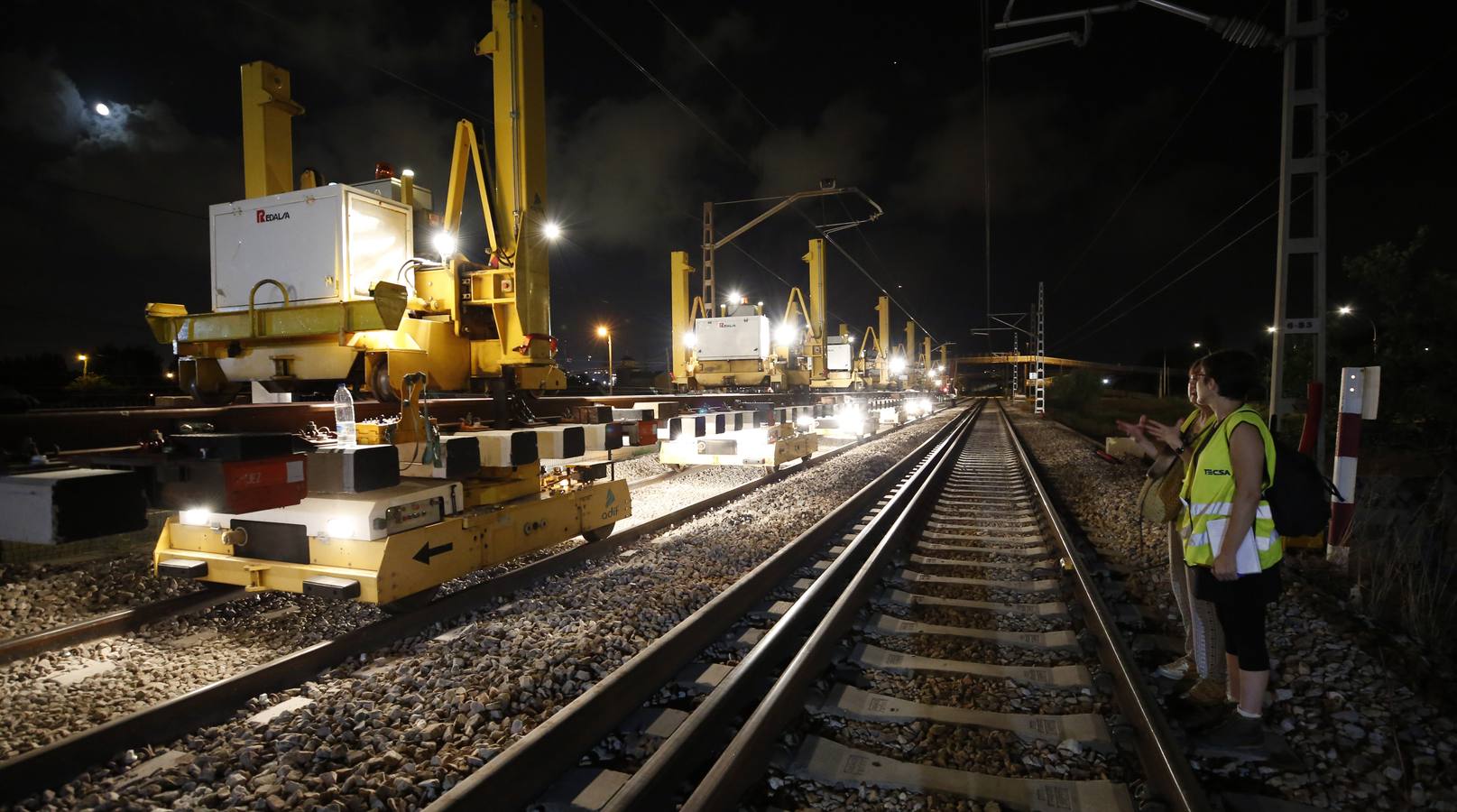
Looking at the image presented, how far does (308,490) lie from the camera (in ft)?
11.8

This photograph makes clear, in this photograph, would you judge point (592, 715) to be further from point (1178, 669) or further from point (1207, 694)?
point (1178, 669)

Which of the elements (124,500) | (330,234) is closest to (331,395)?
(330,234)

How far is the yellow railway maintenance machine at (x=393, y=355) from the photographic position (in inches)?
158

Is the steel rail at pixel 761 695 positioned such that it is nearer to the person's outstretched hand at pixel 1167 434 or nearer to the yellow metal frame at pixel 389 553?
the person's outstretched hand at pixel 1167 434

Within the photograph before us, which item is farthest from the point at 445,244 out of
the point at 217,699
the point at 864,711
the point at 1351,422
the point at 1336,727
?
the point at 1351,422

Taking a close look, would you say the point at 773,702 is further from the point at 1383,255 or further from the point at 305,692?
the point at 1383,255

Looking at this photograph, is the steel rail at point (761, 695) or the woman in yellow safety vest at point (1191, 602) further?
the woman in yellow safety vest at point (1191, 602)

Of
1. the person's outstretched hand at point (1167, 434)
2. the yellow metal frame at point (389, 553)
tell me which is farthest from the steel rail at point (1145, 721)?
the yellow metal frame at point (389, 553)

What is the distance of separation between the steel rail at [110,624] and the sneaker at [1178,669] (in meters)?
6.19

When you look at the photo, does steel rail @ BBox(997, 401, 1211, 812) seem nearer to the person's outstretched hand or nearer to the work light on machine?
the person's outstretched hand

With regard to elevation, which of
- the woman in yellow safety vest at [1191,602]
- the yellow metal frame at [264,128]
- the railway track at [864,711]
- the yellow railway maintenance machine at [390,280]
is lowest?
the railway track at [864,711]

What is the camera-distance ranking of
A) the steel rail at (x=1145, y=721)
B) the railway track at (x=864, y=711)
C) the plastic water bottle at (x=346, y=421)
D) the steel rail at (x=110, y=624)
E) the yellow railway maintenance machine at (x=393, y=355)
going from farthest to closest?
the plastic water bottle at (x=346, y=421) → the yellow railway maintenance machine at (x=393, y=355) → the steel rail at (x=110, y=624) → the railway track at (x=864, y=711) → the steel rail at (x=1145, y=721)

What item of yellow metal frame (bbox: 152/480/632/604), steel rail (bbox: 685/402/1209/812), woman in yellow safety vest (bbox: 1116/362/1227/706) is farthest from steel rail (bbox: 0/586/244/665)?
woman in yellow safety vest (bbox: 1116/362/1227/706)

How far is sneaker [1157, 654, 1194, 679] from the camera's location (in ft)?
11.2
